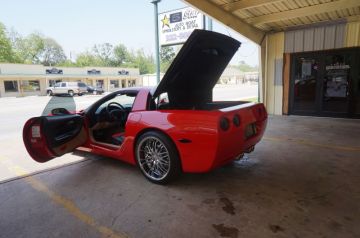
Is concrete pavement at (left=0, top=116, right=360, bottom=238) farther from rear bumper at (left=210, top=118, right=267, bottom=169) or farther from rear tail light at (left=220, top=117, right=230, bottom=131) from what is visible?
rear tail light at (left=220, top=117, right=230, bottom=131)

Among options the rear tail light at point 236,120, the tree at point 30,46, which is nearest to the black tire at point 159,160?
the rear tail light at point 236,120

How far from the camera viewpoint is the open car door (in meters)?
3.32

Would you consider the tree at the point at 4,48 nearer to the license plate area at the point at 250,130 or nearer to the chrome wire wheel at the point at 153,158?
the chrome wire wheel at the point at 153,158

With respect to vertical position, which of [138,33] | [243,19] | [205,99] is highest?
[138,33]

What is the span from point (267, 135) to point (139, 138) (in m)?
3.70

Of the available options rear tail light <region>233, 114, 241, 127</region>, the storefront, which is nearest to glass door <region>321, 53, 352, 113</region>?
the storefront

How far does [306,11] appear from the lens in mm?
6742

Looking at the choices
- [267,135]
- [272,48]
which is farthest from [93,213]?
[272,48]

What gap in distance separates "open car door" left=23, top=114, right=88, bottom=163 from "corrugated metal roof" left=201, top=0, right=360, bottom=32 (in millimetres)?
4868

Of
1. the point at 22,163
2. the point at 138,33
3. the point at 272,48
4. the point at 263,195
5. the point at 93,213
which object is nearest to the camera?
the point at 93,213

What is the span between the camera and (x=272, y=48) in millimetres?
9070

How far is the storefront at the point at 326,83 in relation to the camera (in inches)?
305

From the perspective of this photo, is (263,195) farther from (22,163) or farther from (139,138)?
(22,163)

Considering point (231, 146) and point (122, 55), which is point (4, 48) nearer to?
point (122, 55)
